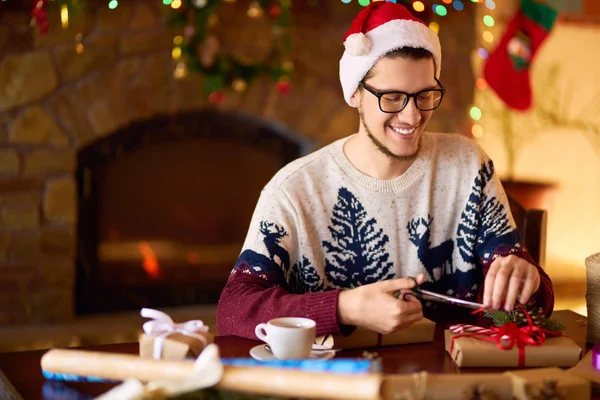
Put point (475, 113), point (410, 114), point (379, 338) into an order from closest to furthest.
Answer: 1. point (379, 338)
2. point (410, 114)
3. point (475, 113)

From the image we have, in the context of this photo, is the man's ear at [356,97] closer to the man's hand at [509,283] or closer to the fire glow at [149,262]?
the man's hand at [509,283]

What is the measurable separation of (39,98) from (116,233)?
2.10 feet

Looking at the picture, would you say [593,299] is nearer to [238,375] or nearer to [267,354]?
[267,354]

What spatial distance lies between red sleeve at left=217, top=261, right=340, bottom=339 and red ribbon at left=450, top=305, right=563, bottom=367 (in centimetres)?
22

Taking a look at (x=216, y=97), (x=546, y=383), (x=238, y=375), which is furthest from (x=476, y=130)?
(x=238, y=375)

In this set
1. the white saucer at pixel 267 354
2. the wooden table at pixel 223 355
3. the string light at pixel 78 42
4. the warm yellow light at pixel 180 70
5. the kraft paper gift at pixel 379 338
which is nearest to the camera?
the wooden table at pixel 223 355

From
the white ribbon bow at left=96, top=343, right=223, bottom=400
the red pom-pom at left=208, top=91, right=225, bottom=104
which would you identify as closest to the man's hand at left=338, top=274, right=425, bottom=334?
the white ribbon bow at left=96, top=343, right=223, bottom=400

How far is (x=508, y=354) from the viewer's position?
114 cm

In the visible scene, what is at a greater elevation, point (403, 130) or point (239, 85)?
point (239, 85)

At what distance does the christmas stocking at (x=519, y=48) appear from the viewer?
319 cm

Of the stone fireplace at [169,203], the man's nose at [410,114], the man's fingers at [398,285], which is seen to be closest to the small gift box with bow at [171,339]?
the man's fingers at [398,285]

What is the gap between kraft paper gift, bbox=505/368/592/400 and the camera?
944mm

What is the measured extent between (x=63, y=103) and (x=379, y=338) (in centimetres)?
204

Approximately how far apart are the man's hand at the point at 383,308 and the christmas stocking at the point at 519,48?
2205mm
